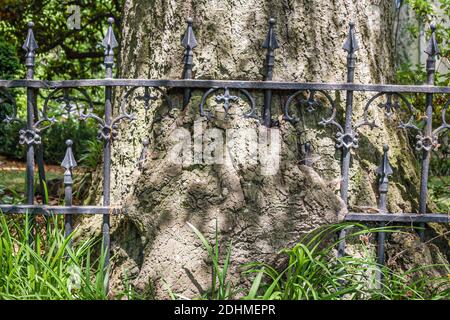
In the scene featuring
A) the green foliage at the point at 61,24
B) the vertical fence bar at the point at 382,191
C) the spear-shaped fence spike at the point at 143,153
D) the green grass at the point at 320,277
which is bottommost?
the green grass at the point at 320,277

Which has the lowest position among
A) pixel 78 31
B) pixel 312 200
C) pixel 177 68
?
pixel 312 200

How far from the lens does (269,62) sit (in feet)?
11.2

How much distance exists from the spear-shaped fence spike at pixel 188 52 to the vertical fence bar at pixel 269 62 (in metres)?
0.39

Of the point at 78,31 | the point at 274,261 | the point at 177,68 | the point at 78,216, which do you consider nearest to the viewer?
the point at 274,261

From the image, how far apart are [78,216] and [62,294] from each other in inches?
46.3

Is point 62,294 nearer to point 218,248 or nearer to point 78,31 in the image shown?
point 218,248

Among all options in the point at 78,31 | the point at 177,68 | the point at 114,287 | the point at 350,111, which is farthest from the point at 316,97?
the point at 78,31

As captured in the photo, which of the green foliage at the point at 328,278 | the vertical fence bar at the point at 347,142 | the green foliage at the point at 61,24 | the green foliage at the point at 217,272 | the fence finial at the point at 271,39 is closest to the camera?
the green foliage at the point at 328,278

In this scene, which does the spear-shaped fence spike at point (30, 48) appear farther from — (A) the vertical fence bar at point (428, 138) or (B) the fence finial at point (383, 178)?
(A) the vertical fence bar at point (428, 138)

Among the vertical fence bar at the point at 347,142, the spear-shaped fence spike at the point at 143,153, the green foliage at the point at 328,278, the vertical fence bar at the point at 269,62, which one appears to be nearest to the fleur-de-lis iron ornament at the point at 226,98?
the vertical fence bar at the point at 269,62

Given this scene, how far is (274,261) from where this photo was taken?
132 inches

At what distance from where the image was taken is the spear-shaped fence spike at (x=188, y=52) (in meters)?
3.33

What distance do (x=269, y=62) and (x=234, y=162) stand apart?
1.94 feet

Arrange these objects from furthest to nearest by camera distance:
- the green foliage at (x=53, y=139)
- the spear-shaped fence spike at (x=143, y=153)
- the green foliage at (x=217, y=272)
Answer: the green foliage at (x=53, y=139) < the spear-shaped fence spike at (x=143, y=153) < the green foliage at (x=217, y=272)
